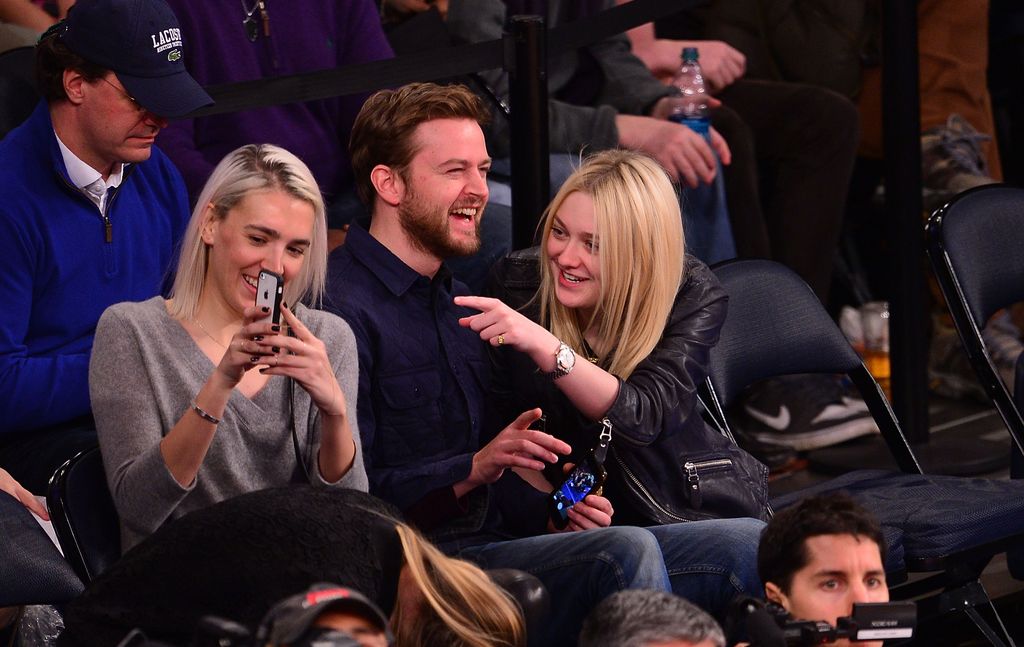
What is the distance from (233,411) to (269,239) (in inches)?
11.3

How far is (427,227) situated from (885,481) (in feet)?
3.66

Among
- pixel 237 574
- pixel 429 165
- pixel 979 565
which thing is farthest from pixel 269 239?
pixel 979 565

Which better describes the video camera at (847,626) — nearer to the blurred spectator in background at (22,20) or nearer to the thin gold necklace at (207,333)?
the thin gold necklace at (207,333)

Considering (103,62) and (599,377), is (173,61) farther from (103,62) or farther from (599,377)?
(599,377)

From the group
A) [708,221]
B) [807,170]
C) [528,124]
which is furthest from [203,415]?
[807,170]

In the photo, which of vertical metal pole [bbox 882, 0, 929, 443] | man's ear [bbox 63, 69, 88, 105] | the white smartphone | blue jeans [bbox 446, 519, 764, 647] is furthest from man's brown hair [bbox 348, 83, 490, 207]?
vertical metal pole [bbox 882, 0, 929, 443]

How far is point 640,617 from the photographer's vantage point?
7.22ft

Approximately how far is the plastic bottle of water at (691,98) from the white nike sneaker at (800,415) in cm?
77

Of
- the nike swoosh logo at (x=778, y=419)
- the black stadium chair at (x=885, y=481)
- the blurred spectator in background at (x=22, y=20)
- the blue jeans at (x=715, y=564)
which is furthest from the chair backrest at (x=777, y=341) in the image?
the blurred spectator in background at (x=22, y=20)

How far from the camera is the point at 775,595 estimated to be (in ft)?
8.36

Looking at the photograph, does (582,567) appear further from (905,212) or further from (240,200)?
(905,212)

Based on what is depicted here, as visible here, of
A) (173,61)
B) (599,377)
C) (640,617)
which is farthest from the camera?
(173,61)

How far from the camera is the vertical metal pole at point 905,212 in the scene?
443 cm

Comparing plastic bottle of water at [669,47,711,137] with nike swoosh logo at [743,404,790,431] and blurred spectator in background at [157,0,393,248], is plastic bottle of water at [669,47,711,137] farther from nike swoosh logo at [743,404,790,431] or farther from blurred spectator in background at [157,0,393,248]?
blurred spectator in background at [157,0,393,248]
